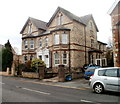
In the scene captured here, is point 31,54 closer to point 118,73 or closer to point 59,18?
point 59,18

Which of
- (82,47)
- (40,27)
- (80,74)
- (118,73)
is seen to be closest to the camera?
(118,73)

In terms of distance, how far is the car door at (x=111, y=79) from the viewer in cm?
855

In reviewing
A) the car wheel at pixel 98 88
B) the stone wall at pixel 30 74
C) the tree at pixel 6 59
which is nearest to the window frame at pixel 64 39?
the stone wall at pixel 30 74

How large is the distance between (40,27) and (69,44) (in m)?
10.1

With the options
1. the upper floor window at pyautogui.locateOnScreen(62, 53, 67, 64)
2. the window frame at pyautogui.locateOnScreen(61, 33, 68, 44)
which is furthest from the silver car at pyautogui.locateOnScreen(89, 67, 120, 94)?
the window frame at pyautogui.locateOnScreen(61, 33, 68, 44)

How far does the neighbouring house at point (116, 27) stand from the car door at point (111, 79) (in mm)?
7038

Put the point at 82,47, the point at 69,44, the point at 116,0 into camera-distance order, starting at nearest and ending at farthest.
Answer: the point at 116,0, the point at 69,44, the point at 82,47

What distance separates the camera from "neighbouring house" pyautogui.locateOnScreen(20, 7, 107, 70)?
24.2 meters

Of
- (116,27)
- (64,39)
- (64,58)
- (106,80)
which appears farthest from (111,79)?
(64,39)

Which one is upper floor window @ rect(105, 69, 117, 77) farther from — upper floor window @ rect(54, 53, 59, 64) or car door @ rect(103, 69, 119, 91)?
upper floor window @ rect(54, 53, 59, 64)

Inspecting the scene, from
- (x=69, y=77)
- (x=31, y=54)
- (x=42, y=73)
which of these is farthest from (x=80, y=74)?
(x=31, y=54)

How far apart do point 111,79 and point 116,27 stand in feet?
29.8

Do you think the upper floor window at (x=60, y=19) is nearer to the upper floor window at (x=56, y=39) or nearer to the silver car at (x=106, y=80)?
the upper floor window at (x=56, y=39)

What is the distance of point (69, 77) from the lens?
17203mm
